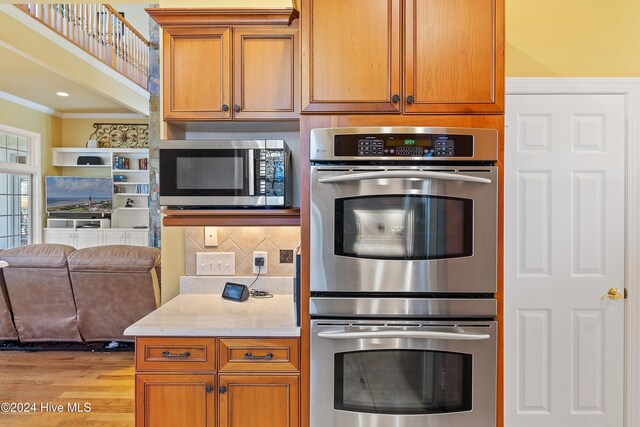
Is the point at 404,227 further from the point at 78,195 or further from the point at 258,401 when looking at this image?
the point at 78,195

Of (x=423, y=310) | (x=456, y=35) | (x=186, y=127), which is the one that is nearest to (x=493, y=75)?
(x=456, y=35)

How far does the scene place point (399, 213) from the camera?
1.61m

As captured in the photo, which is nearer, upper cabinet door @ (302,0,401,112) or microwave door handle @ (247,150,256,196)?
upper cabinet door @ (302,0,401,112)

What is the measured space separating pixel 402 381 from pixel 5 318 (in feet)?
12.6

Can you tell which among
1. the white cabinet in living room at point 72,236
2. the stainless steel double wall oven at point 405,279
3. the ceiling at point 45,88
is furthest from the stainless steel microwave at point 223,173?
the white cabinet in living room at point 72,236

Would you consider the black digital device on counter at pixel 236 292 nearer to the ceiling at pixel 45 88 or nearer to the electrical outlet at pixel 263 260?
the electrical outlet at pixel 263 260

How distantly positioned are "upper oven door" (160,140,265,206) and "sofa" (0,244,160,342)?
174 centimetres

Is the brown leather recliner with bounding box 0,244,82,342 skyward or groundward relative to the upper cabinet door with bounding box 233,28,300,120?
groundward

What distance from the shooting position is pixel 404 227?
1.61 metres

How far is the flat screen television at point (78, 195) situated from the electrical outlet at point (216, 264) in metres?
6.04

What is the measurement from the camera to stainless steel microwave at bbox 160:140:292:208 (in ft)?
5.99

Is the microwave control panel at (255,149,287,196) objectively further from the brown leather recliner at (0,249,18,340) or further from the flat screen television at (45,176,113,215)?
the flat screen television at (45,176,113,215)

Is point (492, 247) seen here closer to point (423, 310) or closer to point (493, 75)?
point (423, 310)

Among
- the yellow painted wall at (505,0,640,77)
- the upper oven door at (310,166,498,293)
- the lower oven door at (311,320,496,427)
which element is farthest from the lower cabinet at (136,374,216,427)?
the yellow painted wall at (505,0,640,77)
